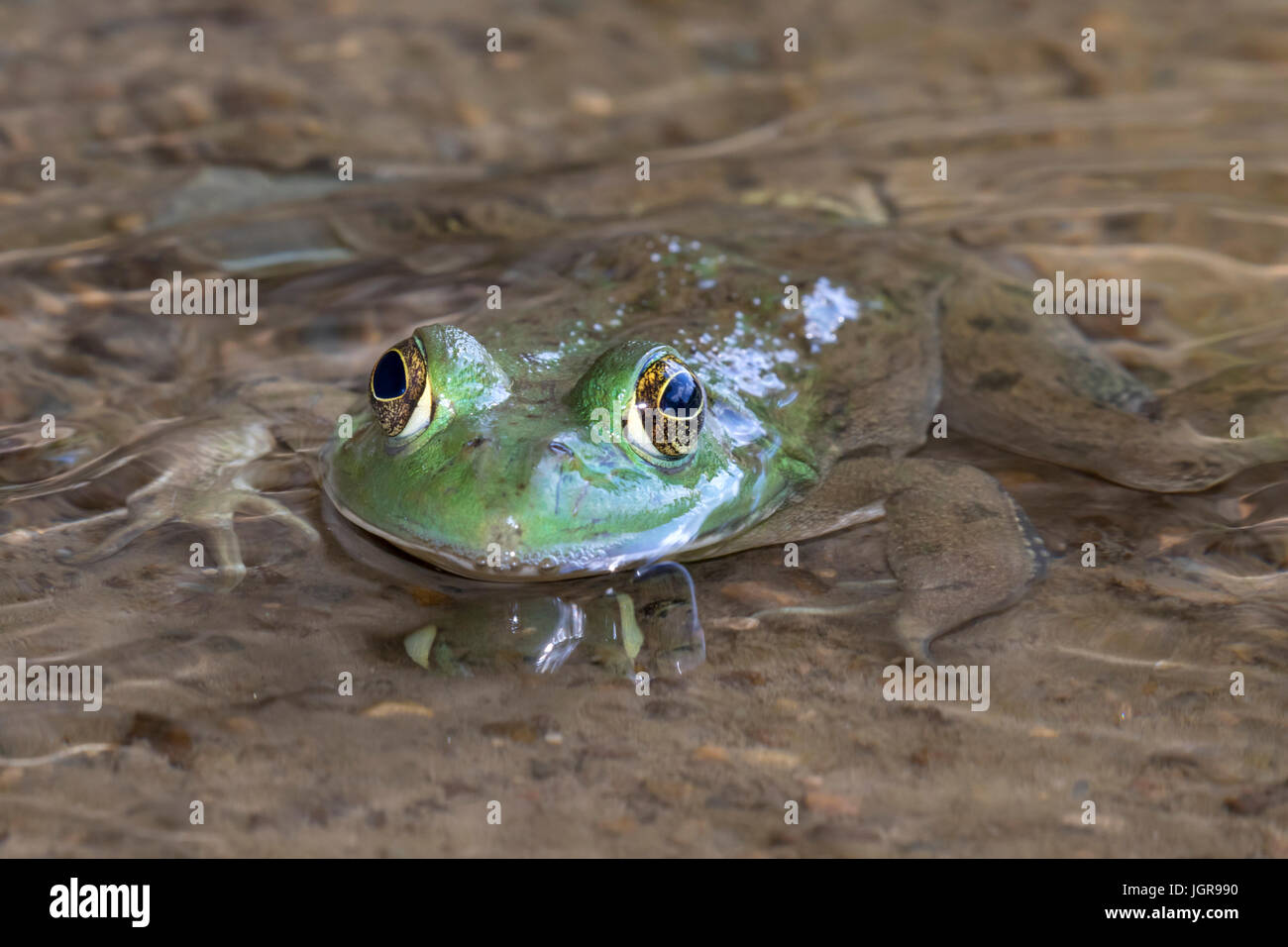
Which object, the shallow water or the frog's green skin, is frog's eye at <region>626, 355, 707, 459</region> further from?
the shallow water

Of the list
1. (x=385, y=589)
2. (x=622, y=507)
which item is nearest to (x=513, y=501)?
(x=622, y=507)

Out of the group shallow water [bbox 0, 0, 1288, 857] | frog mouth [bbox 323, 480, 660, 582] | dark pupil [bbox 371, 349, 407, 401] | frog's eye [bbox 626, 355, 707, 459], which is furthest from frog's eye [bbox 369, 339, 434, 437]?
frog's eye [bbox 626, 355, 707, 459]

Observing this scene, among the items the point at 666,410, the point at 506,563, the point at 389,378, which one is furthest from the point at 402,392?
the point at 666,410

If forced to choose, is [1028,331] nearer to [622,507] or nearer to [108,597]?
[622,507]

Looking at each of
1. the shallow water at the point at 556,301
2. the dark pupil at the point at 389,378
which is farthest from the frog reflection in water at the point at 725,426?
the shallow water at the point at 556,301

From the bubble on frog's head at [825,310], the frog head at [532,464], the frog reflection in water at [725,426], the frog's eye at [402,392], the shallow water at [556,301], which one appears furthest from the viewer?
the bubble on frog's head at [825,310]

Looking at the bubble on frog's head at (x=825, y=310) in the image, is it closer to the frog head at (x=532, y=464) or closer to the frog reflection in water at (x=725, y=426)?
the frog reflection in water at (x=725, y=426)

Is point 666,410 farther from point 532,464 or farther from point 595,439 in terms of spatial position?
point 532,464
